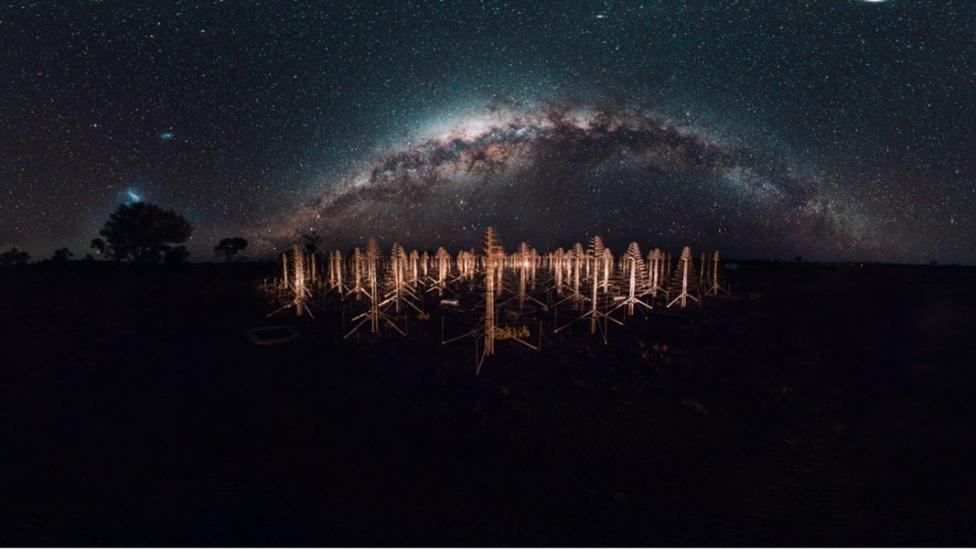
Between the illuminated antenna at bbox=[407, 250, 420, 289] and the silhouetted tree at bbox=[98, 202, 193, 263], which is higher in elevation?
the silhouetted tree at bbox=[98, 202, 193, 263]

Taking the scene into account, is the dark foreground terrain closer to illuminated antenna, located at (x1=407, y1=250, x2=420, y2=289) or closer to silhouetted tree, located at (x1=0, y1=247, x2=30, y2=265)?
illuminated antenna, located at (x1=407, y1=250, x2=420, y2=289)

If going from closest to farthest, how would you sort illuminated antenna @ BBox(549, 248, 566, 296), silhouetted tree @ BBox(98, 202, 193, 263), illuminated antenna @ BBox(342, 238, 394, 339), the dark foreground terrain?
the dark foreground terrain → illuminated antenna @ BBox(342, 238, 394, 339) → illuminated antenna @ BBox(549, 248, 566, 296) → silhouetted tree @ BBox(98, 202, 193, 263)

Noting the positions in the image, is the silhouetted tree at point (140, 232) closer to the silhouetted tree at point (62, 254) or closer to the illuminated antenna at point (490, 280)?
the silhouetted tree at point (62, 254)

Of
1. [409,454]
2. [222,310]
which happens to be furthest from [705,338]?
[222,310]

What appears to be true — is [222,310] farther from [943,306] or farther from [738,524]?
[943,306]

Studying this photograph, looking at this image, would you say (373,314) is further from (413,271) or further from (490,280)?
(413,271)

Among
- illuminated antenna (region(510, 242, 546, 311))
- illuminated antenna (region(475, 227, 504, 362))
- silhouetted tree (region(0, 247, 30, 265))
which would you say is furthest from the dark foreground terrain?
silhouetted tree (region(0, 247, 30, 265))

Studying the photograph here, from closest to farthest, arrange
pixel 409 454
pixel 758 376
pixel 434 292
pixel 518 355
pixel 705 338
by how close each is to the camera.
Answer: pixel 409 454 < pixel 758 376 < pixel 518 355 < pixel 705 338 < pixel 434 292
